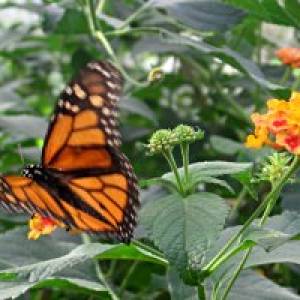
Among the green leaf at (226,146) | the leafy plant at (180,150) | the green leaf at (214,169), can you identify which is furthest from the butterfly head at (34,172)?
the green leaf at (226,146)

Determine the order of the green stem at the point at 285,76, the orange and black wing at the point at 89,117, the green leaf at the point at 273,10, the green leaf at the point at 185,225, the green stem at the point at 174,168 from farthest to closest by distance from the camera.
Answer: the green stem at the point at 285,76
the green leaf at the point at 273,10
the orange and black wing at the point at 89,117
the green stem at the point at 174,168
the green leaf at the point at 185,225

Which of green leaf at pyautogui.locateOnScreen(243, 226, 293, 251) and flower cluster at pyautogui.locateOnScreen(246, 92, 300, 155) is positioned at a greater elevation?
flower cluster at pyautogui.locateOnScreen(246, 92, 300, 155)

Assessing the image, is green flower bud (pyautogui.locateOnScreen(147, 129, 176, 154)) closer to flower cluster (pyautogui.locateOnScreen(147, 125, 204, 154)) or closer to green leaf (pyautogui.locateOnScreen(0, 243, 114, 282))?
flower cluster (pyautogui.locateOnScreen(147, 125, 204, 154))

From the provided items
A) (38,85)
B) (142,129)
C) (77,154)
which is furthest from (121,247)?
(38,85)

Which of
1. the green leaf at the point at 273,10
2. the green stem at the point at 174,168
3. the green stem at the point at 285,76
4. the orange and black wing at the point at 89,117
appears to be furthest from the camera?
the green stem at the point at 285,76

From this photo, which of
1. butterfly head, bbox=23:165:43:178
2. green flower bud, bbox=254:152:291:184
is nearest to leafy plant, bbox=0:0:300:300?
green flower bud, bbox=254:152:291:184

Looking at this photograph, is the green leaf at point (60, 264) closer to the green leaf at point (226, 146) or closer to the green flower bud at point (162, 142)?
the green flower bud at point (162, 142)
